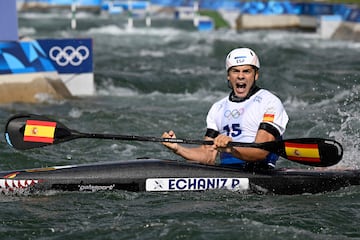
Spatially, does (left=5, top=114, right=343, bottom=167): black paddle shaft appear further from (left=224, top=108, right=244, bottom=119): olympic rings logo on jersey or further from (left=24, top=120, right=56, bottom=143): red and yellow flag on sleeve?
(left=224, top=108, right=244, bottom=119): olympic rings logo on jersey

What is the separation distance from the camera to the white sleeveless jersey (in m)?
7.55

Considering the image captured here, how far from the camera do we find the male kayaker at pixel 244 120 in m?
7.51

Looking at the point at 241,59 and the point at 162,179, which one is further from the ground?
the point at 241,59

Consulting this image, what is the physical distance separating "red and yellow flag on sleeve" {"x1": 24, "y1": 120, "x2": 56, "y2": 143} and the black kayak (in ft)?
1.61

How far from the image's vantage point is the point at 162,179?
769 centimetres

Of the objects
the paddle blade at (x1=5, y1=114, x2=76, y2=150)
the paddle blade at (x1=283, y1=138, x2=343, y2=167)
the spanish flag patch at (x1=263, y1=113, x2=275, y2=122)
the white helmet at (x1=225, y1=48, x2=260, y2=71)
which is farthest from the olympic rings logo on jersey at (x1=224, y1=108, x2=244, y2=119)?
the paddle blade at (x1=5, y1=114, x2=76, y2=150)

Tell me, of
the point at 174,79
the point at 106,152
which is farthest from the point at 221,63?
the point at 106,152

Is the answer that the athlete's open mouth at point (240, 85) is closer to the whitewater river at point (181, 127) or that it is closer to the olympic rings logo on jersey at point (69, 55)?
the whitewater river at point (181, 127)

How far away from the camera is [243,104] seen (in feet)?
25.4

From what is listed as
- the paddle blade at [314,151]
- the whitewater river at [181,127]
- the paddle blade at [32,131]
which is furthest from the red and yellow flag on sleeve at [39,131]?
the paddle blade at [314,151]

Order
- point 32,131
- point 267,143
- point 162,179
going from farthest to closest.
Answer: point 32,131
point 162,179
point 267,143

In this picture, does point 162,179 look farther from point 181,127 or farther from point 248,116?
point 181,127

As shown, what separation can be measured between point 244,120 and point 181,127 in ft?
15.7

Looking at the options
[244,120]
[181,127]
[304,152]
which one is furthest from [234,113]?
[181,127]
